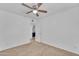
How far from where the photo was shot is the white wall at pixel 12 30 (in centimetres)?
400

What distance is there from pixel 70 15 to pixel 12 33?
333 centimetres

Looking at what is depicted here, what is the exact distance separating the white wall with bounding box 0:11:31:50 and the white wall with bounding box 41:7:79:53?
1.73m

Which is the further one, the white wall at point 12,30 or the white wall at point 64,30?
the white wall at point 12,30

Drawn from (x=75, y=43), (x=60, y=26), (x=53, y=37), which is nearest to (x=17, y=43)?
(x=53, y=37)

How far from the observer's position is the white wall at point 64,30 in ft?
11.6

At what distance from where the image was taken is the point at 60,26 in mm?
4387

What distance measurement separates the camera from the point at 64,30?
13.4 ft

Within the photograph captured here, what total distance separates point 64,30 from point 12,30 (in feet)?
9.66

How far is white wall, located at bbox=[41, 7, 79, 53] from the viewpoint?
355cm

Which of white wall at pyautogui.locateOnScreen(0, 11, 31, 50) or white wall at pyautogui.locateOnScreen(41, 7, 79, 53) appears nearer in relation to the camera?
white wall at pyautogui.locateOnScreen(41, 7, 79, 53)

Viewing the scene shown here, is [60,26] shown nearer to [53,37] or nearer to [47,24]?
[53,37]

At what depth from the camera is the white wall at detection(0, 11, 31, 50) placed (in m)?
4.00

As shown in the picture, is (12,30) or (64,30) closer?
(64,30)

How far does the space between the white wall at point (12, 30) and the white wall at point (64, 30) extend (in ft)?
5.67
